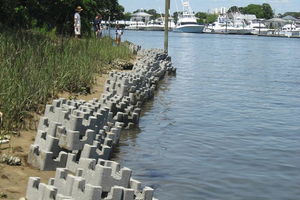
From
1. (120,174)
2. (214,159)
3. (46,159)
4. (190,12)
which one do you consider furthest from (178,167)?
(190,12)

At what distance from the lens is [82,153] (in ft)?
25.2

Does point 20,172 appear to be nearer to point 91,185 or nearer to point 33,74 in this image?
point 91,185

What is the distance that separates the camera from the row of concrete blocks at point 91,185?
5602mm

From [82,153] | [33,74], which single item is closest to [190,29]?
[33,74]

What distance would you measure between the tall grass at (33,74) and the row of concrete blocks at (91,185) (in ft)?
8.82

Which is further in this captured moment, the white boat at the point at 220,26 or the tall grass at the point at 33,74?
the white boat at the point at 220,26

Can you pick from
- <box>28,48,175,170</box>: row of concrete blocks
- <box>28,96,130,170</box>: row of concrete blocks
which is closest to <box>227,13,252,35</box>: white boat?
<box>28,48,175,170</box>: row of concrete blocks

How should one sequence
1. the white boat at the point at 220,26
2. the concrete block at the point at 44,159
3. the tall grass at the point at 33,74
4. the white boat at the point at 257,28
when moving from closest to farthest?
1. the concrete block at the point at 44,159
2. the tall grass at the point at 33,74
3. the white boat at the point at 257,28
4. the white boat at the point at 220,26

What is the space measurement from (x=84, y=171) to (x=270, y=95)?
16608 millimetres

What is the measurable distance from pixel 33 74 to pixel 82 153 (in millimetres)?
3131

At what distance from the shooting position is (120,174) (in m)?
6.24

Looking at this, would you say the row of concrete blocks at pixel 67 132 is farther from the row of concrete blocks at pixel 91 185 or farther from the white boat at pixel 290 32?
the white boat at pixel 290 32

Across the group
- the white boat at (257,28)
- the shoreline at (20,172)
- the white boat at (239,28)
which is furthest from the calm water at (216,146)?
the white boat at (257,28)

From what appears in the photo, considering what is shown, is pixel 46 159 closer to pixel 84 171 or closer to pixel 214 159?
pixel 84 171
